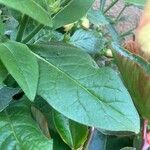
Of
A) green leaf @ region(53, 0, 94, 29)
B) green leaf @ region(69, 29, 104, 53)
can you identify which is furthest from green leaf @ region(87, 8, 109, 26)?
green leaf @ region(53, 0, 94, 29)

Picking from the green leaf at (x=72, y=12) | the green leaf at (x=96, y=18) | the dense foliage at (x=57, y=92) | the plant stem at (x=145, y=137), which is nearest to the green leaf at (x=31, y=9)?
the dense foliage at (x=57, y=92)

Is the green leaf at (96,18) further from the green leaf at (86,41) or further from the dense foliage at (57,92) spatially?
the dense foliage at (57,92)

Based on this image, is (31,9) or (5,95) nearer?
(31,9)

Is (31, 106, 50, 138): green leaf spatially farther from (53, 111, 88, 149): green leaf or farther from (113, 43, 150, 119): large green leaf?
(113, 43, 150, 119): large green leaf

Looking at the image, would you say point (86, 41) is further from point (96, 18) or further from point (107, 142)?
point (107, 142)

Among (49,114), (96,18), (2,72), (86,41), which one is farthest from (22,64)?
(96,18)

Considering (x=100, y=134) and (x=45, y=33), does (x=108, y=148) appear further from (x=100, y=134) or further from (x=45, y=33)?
(x=45, y=33)

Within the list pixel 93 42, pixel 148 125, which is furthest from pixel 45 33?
pixel 148 125
